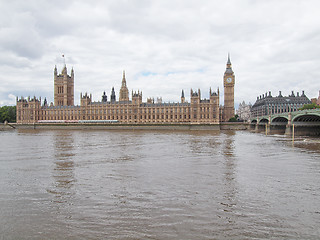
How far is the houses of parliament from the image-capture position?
103812 mm

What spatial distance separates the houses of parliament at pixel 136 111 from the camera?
103812mm

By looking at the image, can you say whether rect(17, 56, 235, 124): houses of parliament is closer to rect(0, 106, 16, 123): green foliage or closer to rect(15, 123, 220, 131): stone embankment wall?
rect(0, 106, 16, 123): green foliage

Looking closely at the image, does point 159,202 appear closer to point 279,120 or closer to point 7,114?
point 279,120

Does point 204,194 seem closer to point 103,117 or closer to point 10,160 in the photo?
point 10,160

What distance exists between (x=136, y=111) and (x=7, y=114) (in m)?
59.5

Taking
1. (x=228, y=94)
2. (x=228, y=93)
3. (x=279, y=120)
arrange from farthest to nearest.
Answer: (x=228, y=93)
(x=228, y=94)
(x=279, y=120)

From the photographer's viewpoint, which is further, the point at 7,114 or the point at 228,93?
the point at 228,93

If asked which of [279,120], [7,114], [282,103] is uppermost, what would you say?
[282,103]

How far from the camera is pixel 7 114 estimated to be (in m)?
116

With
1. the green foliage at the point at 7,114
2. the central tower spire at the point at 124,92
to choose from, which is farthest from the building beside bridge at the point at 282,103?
the green foliage at the point at 7,114

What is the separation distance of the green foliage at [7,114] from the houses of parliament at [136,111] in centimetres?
472

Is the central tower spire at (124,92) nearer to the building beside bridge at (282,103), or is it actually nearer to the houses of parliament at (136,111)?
the houses of parliament at (136,111)

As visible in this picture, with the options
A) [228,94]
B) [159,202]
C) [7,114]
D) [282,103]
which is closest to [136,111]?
[228,94]

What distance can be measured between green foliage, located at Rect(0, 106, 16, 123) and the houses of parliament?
15.5 feet
